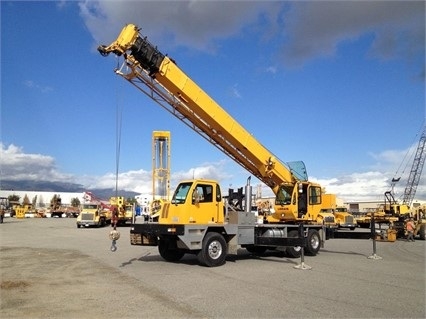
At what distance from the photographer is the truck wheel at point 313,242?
59.3 ft

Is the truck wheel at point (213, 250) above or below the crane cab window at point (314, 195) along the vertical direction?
below

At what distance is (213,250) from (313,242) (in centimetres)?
565

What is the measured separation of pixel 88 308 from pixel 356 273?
809cm

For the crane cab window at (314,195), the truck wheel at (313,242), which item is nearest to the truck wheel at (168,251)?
the truck wheel at (313,242)

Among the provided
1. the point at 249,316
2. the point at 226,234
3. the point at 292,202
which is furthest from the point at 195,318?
the point at 292,202

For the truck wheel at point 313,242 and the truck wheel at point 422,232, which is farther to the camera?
the truck wheel at point 422,232

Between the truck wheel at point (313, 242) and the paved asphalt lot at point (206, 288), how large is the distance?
1975 mm

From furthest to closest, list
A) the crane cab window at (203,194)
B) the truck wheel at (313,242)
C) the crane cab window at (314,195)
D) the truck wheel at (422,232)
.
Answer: the truck wheel at (422,232), the crane cab window at (314,195), the truck wheel at (313,242), the crane cab window at (203,194)

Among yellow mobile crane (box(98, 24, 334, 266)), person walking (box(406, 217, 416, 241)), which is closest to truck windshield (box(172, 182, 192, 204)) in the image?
yellow mobile crane (box(98, 24, 334, 266))

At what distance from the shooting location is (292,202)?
18672 mm

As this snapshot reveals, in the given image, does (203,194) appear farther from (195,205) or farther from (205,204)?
(195,205)

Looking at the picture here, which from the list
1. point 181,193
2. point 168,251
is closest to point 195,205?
point 181,193

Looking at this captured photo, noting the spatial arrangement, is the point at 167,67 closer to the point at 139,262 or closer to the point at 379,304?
the point at 139,262

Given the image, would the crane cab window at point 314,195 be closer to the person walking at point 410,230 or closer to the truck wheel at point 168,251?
the truck wheel at point 168,251
